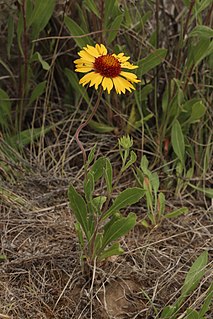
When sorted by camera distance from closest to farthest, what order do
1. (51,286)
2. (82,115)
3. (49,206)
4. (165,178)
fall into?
(51,286)
(49,206)
(165,178)
(82,115)

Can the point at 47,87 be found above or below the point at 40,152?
above

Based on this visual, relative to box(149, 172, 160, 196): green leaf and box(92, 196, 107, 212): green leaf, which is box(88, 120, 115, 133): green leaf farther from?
box(92, 196, 107, 212): green leaf

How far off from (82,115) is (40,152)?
207 millimetres

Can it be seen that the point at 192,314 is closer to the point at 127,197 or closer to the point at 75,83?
the point at 127,197

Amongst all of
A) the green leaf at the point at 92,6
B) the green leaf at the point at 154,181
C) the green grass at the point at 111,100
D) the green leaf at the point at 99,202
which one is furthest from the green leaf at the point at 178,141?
the green leaf at the point at 99,202

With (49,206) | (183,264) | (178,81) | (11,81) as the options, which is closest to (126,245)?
(183,264)

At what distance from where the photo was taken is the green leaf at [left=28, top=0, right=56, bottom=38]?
72.1 inches

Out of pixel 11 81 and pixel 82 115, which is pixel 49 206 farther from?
pixel 11 81

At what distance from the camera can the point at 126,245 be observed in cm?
163

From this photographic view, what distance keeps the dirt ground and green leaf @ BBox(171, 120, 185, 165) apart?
8.3 inches

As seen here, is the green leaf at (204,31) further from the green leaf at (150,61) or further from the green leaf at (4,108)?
the green leaf at (4,108)

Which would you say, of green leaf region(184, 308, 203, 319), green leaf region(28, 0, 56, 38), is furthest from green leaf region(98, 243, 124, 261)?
green leaf region(28, 0, 56, 38)

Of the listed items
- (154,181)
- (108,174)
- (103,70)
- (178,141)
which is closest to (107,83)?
(103,70)

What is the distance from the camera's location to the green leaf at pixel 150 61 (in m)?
1.86
